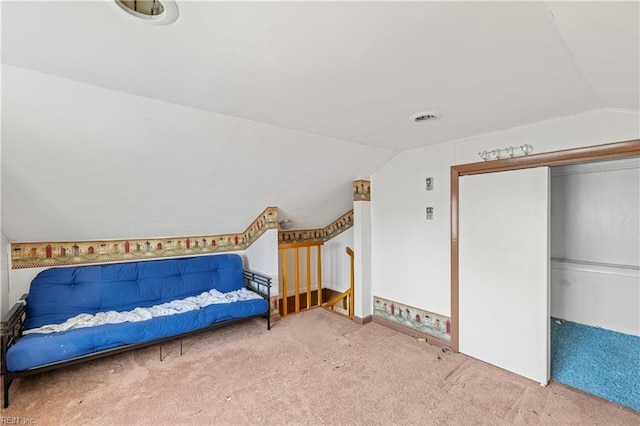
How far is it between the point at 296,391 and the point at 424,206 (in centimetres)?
221

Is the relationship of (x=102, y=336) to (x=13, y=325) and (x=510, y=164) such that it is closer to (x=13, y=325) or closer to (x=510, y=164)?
(x=13, y=325)

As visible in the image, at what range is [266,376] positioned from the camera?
2469mm

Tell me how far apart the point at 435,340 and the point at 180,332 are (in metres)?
2.63

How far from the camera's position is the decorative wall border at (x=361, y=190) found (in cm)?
372

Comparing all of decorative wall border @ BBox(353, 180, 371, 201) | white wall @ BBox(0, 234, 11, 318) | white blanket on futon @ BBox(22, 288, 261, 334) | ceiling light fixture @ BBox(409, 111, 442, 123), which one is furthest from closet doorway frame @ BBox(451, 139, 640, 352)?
white wall @ BBox(0, 234, 11, 318)

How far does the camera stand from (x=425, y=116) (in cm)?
223

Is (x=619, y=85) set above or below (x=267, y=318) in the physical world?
above

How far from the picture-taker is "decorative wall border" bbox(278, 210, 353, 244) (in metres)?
4.56

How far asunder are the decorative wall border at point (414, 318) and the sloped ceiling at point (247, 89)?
1854mm

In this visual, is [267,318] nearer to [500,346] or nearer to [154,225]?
[154,225]

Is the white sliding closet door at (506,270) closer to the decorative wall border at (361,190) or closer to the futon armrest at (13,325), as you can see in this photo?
the decorative wall border at (361,190)

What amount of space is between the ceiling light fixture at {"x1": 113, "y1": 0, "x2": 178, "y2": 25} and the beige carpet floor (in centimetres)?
229

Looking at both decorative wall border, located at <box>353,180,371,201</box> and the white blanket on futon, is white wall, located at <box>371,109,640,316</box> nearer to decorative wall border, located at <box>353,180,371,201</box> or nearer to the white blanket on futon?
decorative wall border, located at <box>353,180,371,201</box>

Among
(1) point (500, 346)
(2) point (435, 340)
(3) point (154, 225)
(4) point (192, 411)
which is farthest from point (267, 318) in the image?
(1) point (500, 346)
